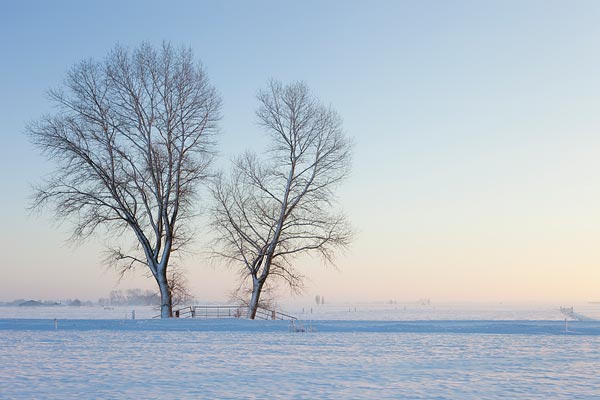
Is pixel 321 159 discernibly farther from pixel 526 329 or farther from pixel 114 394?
pixel 114 394

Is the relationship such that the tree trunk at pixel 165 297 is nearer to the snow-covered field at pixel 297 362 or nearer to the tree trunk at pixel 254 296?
the tree trunk at pixel 254 296

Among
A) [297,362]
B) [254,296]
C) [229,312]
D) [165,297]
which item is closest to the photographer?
[297,362]

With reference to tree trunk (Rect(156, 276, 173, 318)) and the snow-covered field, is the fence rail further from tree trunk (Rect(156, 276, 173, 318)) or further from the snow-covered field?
the snow-covered field

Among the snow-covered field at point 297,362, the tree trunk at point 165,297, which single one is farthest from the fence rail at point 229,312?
the snow-covered field at point 297,362

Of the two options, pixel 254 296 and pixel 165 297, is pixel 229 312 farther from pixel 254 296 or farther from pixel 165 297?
pixel 165 297

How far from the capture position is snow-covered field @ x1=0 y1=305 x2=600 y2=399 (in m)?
13.7

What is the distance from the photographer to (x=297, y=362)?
19062 millimetres

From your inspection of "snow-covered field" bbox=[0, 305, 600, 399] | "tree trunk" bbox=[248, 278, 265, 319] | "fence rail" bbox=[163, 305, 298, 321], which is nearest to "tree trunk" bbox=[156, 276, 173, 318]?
"fence rail" bbox=[163, 305, 298, 321]

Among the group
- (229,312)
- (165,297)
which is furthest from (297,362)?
(229,312)

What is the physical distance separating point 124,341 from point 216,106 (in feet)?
58.1

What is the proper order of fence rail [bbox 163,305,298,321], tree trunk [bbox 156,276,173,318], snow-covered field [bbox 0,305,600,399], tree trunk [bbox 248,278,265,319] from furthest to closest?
fence rail [bbox 163,305,298,321], tree trunk [bbox 248,278,265,319], tree trunk [bbox 156,276,173,318], snow-covered field [bbox 0,305,600,399]

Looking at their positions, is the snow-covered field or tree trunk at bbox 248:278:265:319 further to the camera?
tree trunk at bbox 248:278:265:319

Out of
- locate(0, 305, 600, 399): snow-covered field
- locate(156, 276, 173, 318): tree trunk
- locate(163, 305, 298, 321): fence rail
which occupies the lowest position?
locate(0, 305, 600, 399): snow-covered field

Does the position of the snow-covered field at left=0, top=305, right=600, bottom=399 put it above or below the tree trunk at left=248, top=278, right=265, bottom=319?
below
